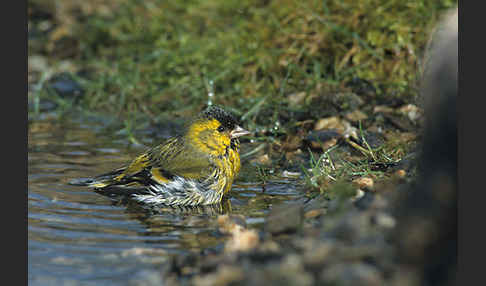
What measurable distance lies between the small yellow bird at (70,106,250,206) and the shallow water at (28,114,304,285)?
12 cm

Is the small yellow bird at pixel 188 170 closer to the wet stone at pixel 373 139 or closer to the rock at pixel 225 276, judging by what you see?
the wet stone at pixel 373 139

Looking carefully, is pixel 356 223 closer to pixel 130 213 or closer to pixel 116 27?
pixel 130 213

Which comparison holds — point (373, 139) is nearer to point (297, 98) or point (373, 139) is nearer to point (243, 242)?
point (297, 98)

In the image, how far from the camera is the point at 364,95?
7.64 meters

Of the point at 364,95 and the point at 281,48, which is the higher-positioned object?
the point at 281,48

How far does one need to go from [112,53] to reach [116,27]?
466 mm

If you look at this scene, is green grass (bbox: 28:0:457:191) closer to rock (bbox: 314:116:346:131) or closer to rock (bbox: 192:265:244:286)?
rock (bbox: 314:116:346:131)

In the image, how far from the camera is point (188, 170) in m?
5.71

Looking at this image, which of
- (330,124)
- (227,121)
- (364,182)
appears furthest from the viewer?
(330,124)

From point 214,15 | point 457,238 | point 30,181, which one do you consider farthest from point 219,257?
point 214,15

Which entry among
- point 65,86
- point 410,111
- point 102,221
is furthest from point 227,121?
point 65,86

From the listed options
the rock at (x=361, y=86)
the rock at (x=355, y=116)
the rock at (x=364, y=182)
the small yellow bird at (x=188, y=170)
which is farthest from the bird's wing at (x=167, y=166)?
the rock at (x=361, y=86)

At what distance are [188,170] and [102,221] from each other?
0.92 m

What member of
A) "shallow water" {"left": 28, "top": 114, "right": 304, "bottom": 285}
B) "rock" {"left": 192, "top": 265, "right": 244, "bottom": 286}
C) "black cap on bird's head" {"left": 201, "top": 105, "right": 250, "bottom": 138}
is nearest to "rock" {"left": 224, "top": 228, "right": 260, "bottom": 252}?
"shallow water" {"left": 28, "top": 114, "right": 304, "bottom": 285}
